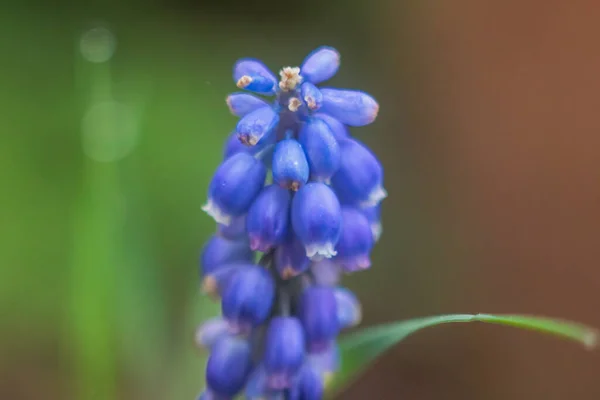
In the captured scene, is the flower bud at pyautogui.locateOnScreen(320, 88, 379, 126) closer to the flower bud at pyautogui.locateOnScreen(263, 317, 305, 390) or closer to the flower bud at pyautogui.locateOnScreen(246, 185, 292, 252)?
the flower bud at pyautogui.locateOnScreen(246, 185, 292, 252)

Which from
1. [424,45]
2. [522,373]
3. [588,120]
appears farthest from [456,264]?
[424,45]

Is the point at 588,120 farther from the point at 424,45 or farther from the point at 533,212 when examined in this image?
the point at 424,45

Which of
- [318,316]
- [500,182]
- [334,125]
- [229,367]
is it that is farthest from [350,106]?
[500,182]

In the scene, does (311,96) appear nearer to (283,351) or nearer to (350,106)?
(350,106)

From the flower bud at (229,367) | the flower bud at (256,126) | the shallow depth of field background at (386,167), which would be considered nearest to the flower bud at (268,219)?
the flower bud at (256,126)

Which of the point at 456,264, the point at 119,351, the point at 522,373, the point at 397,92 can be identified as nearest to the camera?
the point at 119,351

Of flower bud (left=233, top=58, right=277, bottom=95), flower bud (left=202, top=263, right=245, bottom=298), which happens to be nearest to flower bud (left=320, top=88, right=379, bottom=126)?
flower bud (left=233, top=58, right=277, bottom=95)
